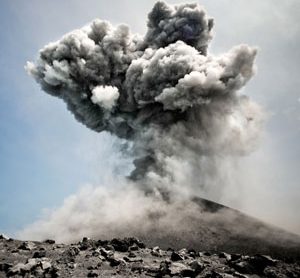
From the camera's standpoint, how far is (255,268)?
18.2 m

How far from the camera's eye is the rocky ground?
1689 cm

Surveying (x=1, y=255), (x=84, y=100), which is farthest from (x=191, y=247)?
(x=84, y=100)

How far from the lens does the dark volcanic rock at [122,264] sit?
664 inches

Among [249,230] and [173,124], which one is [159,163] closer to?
[173,124]

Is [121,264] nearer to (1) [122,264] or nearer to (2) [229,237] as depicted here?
(1) [122,264]

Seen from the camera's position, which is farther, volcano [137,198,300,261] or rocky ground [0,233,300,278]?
volcano [137,198,300,261]

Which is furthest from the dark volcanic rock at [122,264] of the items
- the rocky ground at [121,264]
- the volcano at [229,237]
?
the volcano at [229,237]

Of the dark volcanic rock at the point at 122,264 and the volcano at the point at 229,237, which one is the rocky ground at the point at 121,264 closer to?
the dark volcanic rock at the point at 122,264

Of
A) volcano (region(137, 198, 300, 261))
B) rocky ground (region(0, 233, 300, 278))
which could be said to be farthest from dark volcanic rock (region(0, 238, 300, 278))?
volcano (region(137, 198, 300, 261))

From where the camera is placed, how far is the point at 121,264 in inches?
741

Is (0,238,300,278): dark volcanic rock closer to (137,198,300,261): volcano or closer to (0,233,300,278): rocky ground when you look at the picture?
(0,233,300,278): rocky ground

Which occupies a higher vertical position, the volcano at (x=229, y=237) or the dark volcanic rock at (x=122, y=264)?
the volcano at (x=229, y=237)

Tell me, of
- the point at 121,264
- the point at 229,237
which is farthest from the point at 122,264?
the point at 229,237

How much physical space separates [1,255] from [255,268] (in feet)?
44.1
